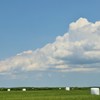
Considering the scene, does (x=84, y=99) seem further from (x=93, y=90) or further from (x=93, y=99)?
(x=93, y=90)

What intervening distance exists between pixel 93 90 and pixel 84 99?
A: 1543 cm

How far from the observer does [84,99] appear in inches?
1788

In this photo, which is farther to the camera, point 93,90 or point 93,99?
point 93,90

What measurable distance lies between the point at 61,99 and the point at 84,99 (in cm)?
246

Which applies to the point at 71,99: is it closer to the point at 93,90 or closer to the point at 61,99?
the point at 61,99

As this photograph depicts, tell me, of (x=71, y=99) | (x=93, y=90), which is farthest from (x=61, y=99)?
(x=93, y=90)

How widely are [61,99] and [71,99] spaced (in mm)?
1070

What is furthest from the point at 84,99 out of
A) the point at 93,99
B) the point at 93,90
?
the point at 93,90

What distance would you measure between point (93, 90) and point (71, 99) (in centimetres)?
1581

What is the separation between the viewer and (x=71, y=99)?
149 ft

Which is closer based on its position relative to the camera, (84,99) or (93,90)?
(84,99)

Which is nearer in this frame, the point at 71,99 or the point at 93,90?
the point at 71,99

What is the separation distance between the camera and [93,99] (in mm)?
45469

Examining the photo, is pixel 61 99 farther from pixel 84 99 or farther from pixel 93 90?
pixel 93 90
